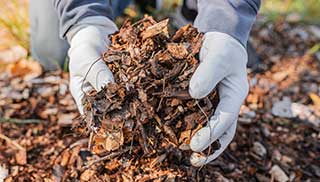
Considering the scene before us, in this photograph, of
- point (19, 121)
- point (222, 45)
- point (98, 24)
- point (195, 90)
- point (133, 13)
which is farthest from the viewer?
point (133, 13)

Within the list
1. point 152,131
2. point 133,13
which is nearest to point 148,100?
point 152,131

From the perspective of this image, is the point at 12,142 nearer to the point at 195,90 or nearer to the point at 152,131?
the point at 152,131

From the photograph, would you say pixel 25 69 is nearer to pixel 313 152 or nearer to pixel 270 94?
pixel 270 94

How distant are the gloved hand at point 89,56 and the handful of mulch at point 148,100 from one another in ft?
0.14

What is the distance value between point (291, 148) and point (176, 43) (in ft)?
2.66

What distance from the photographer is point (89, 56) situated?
1551 millimetres

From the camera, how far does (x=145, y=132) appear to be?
1390 millimetres

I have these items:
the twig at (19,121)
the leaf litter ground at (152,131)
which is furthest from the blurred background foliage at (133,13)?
the twig at (19,121)

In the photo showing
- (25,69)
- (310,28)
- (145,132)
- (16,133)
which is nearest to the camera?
(145,132)

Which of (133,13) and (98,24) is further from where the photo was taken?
(133,13)

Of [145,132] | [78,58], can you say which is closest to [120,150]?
[145,132]

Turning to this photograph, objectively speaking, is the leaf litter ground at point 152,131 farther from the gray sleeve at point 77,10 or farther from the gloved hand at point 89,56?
the gray sleeve at point 77,10

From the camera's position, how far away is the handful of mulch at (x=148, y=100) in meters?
1.37

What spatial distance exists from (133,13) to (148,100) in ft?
4.62
